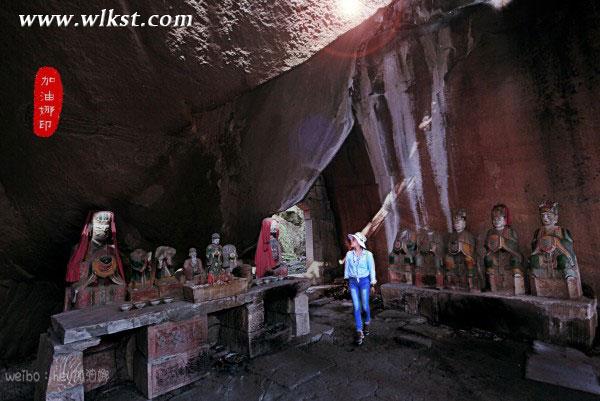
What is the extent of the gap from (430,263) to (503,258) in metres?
1.44

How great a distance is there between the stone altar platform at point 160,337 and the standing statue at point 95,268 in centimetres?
32

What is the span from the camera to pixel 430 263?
22.9 ft

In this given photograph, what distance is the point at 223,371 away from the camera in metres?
4.62

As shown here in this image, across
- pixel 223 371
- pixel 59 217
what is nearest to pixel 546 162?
pixel 223 371

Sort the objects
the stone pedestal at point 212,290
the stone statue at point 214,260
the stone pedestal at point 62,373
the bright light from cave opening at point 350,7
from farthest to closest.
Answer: the bright light from cave opening at point 350,7 → the stone statue at point 214,260 → the stone pedestal at point 212,290 → the stone pedestal at point 62,373

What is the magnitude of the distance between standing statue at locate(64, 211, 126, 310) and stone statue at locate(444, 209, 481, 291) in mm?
6296

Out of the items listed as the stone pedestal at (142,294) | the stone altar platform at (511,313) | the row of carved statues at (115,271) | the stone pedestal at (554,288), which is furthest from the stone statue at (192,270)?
the stone pedestal at (554,288)

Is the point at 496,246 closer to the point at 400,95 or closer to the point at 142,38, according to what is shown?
the point at 400,95

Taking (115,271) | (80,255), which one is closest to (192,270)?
(115,271)

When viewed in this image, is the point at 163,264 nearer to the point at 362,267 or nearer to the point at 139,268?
the point at 139,268

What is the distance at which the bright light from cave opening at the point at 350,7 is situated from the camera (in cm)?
540

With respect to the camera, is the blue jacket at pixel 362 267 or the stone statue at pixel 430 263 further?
the stone statue at pixel 430 263

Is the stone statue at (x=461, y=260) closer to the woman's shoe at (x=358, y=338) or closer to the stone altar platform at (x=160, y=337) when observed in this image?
the woman's shoe at (x=358, y=338)

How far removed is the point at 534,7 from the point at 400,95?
3130mm
